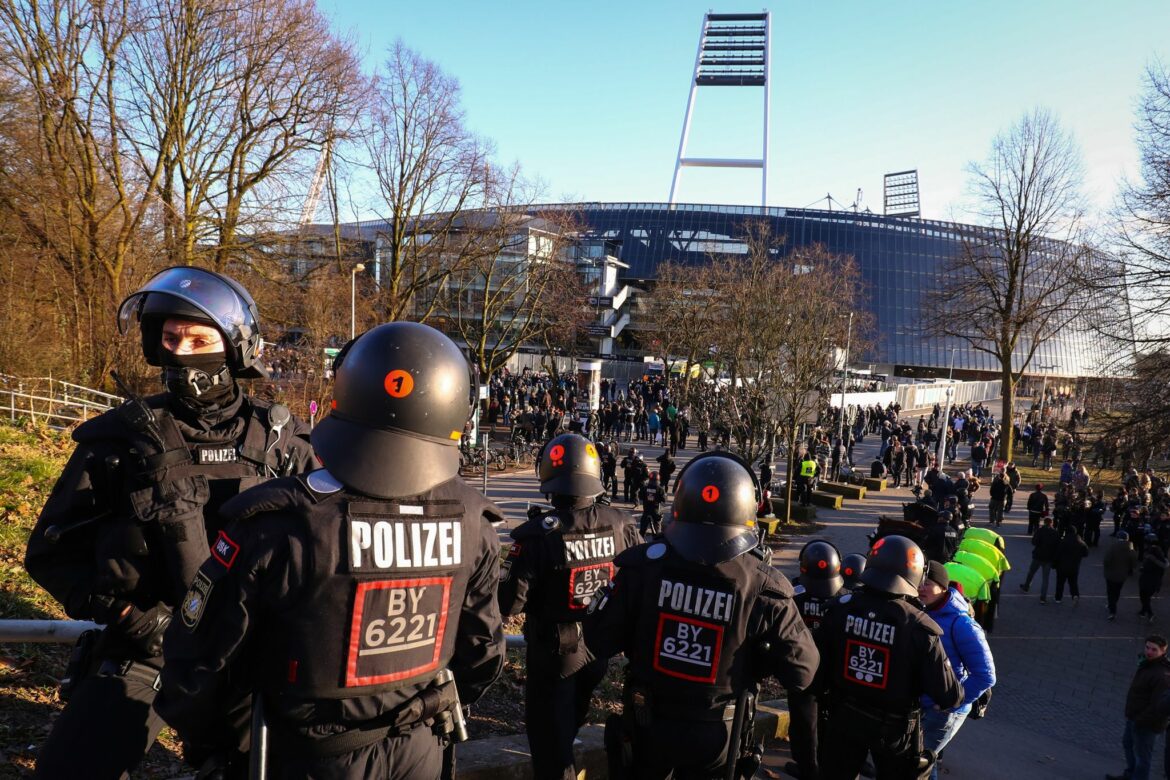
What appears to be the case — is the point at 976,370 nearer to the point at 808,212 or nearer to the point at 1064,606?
the point at 808,212

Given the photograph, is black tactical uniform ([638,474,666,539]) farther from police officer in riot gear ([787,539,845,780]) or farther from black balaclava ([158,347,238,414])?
black balaclava ([158,347,238,414])

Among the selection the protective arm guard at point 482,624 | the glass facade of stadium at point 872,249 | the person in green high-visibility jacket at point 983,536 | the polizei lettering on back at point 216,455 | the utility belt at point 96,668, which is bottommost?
the person in green high-visibility jacket at point 983,536

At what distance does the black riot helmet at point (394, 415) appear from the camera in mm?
2096

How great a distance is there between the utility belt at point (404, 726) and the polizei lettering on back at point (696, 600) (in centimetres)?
127

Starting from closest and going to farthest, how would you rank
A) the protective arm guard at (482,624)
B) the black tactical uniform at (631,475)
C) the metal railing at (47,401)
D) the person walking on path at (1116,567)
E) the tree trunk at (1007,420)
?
the protective arm guard at (482,624) < the metal railing at (47,401) < the person walking on path at (1116,567) < the black tactical uniform at (631,475) < the tree trunk at (1007,420)

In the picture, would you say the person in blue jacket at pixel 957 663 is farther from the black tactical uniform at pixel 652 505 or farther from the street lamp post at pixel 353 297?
the street lamp post at pixel 353 297

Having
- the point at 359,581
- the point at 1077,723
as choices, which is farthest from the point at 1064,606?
the point at 359,581

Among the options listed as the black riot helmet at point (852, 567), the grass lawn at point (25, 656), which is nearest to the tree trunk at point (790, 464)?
the black riot helmet at point (852, 567)

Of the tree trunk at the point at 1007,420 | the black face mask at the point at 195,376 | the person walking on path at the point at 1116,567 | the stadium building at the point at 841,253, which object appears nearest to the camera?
the black face mask at the point at 195,376

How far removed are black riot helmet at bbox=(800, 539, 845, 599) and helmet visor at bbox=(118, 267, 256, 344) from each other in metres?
4.49

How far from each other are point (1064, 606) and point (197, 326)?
50.5 ft

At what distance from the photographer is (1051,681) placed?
966 cm

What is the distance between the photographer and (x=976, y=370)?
7188cm

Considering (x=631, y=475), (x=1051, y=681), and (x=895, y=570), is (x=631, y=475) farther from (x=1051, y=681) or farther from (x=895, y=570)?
(x=895, y=570)
